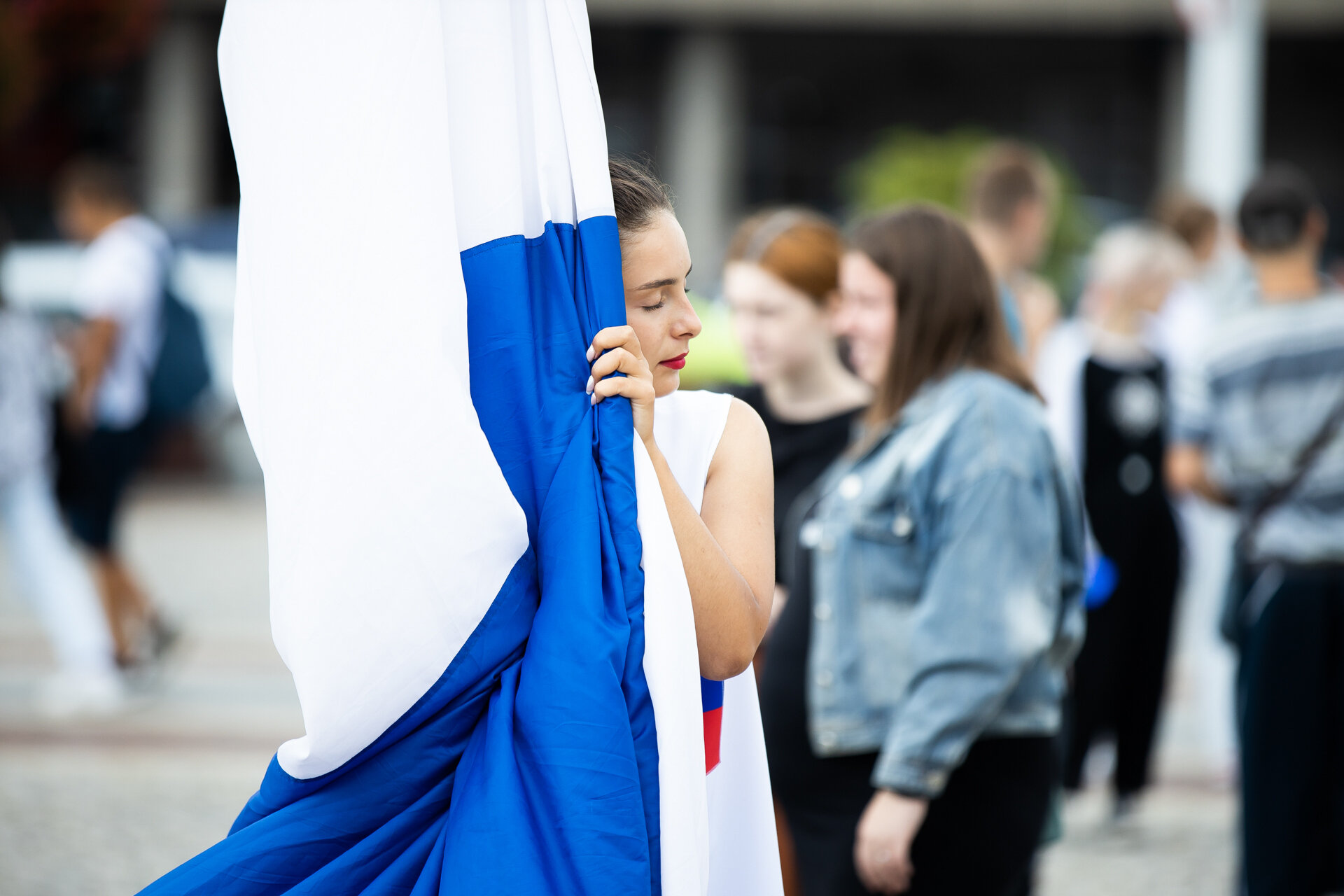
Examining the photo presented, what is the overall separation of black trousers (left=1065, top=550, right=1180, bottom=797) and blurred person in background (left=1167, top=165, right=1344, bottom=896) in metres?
1.47

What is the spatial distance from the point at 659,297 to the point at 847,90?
28.9 meters

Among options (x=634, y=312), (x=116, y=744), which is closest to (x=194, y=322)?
(x=116, y=744)

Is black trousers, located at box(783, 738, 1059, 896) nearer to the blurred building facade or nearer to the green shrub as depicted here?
the green shrub

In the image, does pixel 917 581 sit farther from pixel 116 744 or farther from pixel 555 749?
pixel 116 744

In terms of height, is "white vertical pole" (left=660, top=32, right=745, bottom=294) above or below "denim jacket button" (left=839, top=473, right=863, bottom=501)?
above

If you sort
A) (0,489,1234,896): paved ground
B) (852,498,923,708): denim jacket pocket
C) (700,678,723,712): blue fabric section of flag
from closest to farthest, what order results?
1. (700,678,723,712): blue fabric section of flag
2. (852,498,923,708): denim jacket pocket
3. (0,489,1234,896): paved ground

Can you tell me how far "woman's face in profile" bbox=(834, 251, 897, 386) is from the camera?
287 cm

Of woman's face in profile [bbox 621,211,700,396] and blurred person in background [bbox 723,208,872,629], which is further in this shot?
blurred person in background [bbox 723,208,872,629]

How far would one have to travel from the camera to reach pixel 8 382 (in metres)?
6.46

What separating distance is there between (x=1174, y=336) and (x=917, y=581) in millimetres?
3972

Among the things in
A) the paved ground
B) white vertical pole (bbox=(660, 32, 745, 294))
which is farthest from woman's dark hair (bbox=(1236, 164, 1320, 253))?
white vertical pole (bbox=(660, 32, 745, 294))

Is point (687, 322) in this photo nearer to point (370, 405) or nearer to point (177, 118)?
point (370, 405)

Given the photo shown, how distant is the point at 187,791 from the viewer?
5375 millimetres

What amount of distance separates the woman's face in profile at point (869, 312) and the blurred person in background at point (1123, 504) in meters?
2.44
